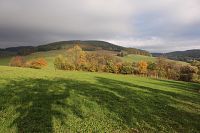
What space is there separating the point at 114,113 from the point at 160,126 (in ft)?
13.1

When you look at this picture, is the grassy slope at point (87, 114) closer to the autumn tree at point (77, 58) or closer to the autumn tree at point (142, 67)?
the autumn tree at point (77, 58)

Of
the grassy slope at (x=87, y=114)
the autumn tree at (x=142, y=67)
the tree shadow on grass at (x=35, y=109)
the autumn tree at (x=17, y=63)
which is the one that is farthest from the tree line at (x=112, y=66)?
the tree shadow on grass at (x=35, y=109)

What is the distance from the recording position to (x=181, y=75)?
110938mm

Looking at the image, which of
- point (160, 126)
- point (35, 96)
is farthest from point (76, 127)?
point (35, 96)

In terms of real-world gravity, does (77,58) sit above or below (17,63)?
above

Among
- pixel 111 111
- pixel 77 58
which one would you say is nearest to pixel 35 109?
pixel 111 111

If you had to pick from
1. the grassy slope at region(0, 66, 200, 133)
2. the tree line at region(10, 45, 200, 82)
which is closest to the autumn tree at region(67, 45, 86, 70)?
the tree line at region(10, 45, 200, 82)

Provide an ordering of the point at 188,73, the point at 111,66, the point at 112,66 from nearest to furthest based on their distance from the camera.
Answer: the point at 188,73 → the point at 112,66 → the point at 111,66

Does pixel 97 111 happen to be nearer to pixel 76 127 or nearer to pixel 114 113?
pixel 114 113

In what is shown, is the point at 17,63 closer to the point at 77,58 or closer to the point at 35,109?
the point at 77,58

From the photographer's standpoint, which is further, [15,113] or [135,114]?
[135,114]

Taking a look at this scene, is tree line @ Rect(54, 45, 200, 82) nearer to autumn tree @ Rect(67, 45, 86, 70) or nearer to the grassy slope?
autumn tree @ Rect(67, 45, 86, 70)

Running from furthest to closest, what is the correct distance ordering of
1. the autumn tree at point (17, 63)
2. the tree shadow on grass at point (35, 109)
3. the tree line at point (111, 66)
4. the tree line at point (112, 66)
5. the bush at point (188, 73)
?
the autumn tree at point (17, 63) < the tree line at point (111, 66) < the tree line at point (112, 66) < the bush at point (188, 73) < the tree shadow on grass at point (35, 109)

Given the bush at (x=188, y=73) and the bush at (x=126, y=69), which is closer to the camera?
the bush at (x=188, y=73)
